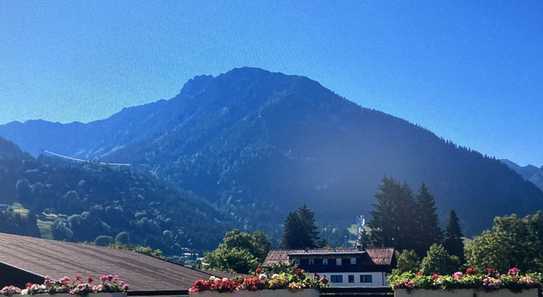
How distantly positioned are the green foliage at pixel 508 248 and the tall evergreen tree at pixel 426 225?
35.5 m

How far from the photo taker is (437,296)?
61.7 feet

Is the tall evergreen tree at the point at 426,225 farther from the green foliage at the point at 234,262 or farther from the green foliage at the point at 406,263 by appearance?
the green foliage at the point at 234,262

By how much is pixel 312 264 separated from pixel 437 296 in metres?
83.9

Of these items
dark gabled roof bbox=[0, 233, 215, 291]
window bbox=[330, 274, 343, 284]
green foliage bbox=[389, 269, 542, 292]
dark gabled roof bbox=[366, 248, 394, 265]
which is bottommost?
green foliage bbox=[389, 269, 542, 292]

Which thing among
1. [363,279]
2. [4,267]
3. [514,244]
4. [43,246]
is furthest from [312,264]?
[4,267]

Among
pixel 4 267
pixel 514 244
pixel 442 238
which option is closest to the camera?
pixel 4 267

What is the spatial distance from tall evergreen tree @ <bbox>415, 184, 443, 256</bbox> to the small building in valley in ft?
81.3

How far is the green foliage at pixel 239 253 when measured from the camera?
97812mm

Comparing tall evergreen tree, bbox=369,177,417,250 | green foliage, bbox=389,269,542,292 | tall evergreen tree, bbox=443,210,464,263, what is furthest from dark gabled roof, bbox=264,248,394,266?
green foliage, bbox=389,269,542,292

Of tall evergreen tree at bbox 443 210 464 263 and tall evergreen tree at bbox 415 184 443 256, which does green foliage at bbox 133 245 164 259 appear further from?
tall evergreen tree at bbox 443 210 464 263

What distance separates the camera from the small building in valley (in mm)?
98812

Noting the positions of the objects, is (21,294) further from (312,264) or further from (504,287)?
(312,264)

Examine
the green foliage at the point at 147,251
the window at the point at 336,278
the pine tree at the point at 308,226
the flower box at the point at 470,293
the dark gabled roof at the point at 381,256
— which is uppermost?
the pine tree at the point at 308,226

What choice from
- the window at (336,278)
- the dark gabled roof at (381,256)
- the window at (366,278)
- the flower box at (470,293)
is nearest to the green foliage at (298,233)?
the dark gabled roof at (381,256)
